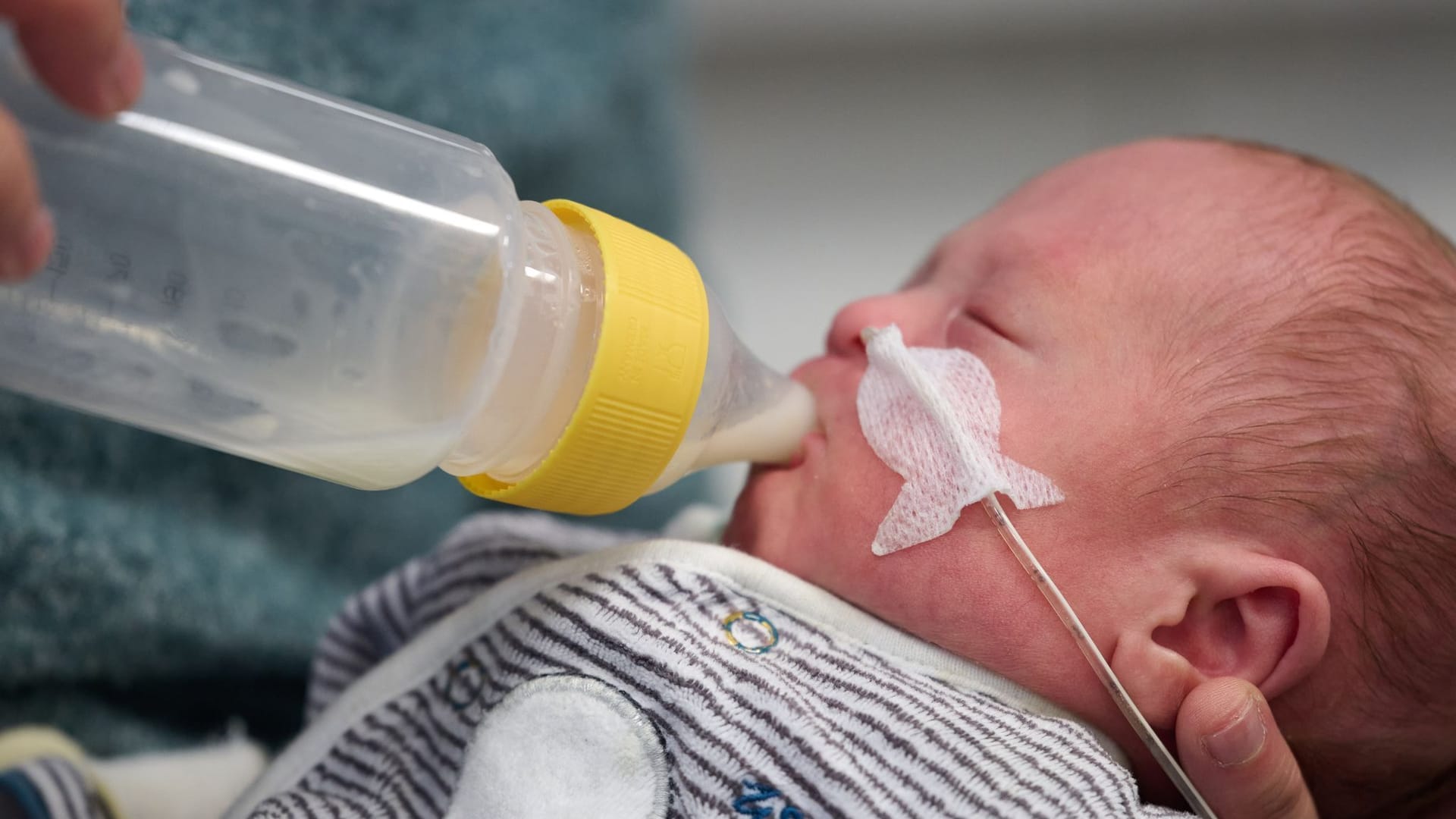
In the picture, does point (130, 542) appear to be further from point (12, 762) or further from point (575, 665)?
point (575, 665)

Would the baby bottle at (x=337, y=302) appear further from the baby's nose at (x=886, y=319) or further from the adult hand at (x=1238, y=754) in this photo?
the adult hand at (x=1238, y=754)

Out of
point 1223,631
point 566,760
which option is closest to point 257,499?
point 566,760

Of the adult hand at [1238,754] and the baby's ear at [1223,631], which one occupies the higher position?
the baby's ear at [1223,631]

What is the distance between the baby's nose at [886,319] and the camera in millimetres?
837

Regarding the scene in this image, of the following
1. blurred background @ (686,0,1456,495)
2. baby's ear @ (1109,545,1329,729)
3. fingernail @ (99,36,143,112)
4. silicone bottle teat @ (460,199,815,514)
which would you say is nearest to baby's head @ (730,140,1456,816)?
baby's ear @ (1109,545,1329,729)

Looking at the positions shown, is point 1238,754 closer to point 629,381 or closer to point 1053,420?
point 1053,420

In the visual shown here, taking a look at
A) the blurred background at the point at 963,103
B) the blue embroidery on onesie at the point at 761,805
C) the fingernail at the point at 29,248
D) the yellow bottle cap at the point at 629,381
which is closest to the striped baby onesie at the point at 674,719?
the blue embroidery on onesie at the point at 761,805

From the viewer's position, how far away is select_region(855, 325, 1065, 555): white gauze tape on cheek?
74 cm

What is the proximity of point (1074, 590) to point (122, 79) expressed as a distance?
23.5 inches

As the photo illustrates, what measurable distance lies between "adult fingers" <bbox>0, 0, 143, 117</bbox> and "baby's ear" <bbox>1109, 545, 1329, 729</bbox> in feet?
2.08

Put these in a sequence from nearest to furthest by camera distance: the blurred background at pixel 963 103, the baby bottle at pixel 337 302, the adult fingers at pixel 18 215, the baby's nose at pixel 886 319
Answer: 1. the adult fingers at pixel 18 215
2. the baby bottle at pixel 337 302
3. the baby's nose at pixel 886 319
4. the blurred background at pixel 963 103

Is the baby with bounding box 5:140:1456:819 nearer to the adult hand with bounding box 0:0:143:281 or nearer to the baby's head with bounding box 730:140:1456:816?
the baby's head with bounding box 730:140:1456:816

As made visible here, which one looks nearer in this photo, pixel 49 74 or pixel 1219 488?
pixel 49 74

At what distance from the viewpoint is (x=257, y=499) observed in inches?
40.6
